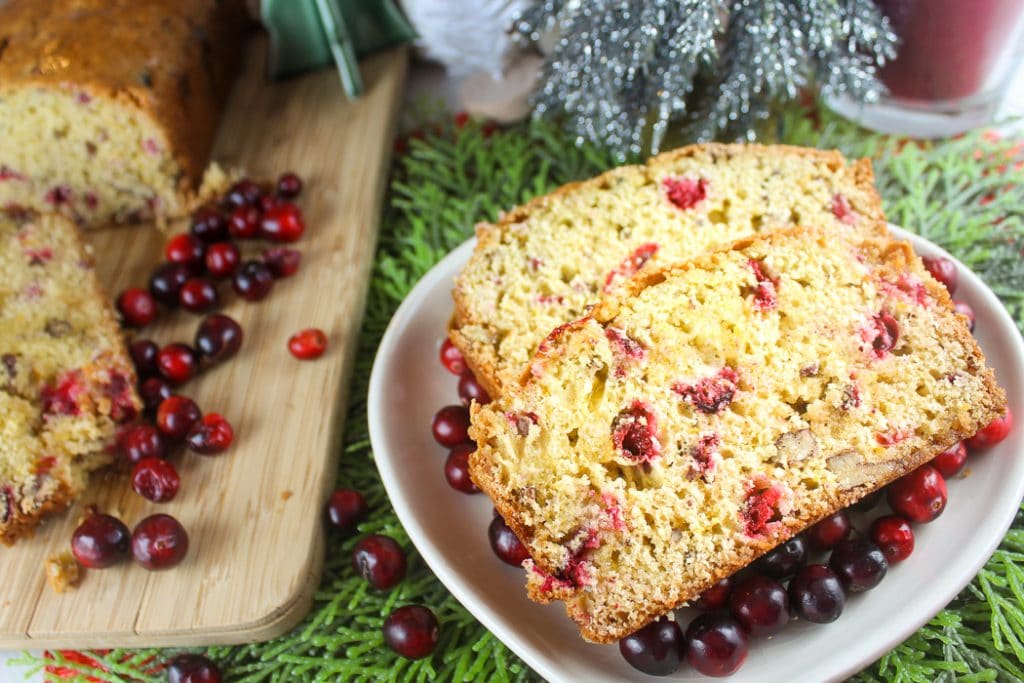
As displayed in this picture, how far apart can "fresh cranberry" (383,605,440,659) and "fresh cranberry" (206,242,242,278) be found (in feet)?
3.92

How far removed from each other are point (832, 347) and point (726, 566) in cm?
50

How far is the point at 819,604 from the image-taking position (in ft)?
5.74

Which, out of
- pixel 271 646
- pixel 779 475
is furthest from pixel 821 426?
pixel 271 646

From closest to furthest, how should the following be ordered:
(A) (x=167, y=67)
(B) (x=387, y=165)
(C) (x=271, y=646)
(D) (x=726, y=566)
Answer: (D) (x=726, y=566), (C) (x=271, y=646), (A) (x=167, y=67), (B) (x=387, y=165)

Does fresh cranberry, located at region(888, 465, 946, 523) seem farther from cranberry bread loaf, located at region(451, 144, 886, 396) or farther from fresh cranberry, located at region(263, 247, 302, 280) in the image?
fresh cranberry, located at region(263, 247, 302, 280)

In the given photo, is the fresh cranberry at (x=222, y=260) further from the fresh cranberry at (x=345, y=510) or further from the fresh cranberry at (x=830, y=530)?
the fresh cranberry at (x=830, y=530)

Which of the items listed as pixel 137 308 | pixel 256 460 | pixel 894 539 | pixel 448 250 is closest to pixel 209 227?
pixel 137 308

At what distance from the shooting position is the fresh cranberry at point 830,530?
1.87 meters

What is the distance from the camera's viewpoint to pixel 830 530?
6.15ft

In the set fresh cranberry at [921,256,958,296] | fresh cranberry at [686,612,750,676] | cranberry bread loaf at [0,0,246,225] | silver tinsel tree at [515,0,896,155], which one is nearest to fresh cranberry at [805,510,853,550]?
fresh cranberry at [686,612,750,676]

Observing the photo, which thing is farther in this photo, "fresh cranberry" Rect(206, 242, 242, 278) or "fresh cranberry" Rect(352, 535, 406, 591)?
"fresh cranberry" Rect(206, 242, 242, 278)

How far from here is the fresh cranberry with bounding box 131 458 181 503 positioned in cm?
220

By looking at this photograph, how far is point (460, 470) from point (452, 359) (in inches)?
12.2

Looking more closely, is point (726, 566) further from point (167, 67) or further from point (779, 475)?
point (167, 67)
